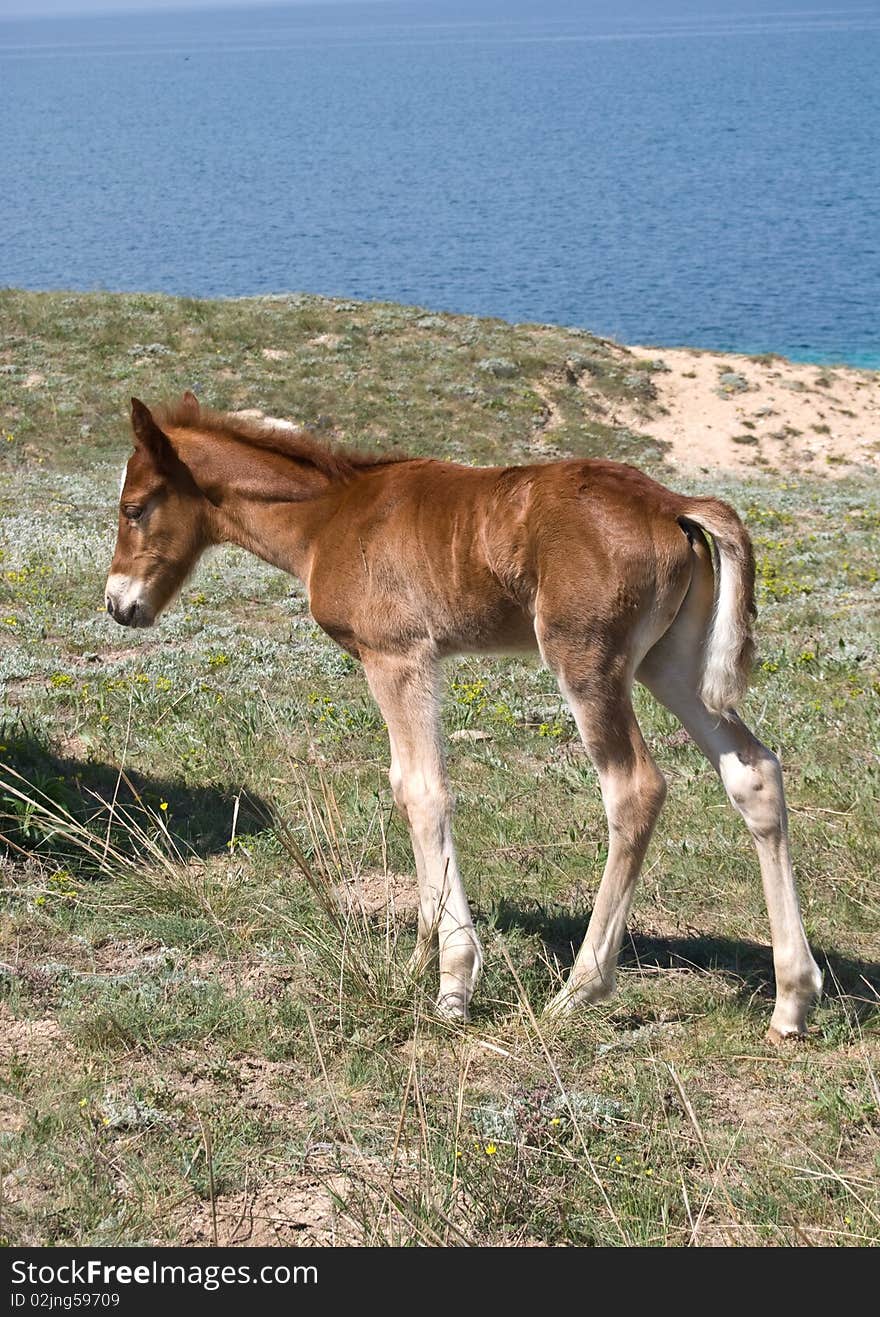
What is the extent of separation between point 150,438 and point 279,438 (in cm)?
60

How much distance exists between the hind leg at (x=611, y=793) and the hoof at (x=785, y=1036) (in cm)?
64

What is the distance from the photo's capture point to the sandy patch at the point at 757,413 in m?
24.3

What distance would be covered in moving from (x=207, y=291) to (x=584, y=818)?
151 ft

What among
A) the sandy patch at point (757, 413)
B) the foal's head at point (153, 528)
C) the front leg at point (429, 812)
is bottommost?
the sandy patch at point (757, 413)

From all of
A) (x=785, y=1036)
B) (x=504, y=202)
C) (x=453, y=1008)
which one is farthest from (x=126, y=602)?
(x=504, y=202)

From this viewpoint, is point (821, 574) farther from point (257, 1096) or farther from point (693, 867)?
point (257, 1096)

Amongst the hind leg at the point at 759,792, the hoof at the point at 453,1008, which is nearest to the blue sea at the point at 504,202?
the hind leg at the point at 759,792

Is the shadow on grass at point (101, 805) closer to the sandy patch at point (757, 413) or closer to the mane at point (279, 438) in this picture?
the mane at point (279, 438)

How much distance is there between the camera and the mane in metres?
5.96

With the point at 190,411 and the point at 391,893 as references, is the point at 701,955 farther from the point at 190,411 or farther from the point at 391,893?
the point at 190,411

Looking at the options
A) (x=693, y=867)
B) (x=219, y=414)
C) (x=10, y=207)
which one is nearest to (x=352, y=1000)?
(x=693, y=867)

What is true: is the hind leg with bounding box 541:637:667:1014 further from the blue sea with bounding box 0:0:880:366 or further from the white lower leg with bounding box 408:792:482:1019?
the blue sea with bounding box 0:0:880:366

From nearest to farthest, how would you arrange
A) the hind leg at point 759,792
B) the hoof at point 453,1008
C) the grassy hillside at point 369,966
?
the grassy hillside at point 369,966
the hoof at point 453,1008
the hind leg at point 759,792

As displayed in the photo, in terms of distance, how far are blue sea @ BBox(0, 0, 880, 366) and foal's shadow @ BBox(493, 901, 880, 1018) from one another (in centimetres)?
3673
